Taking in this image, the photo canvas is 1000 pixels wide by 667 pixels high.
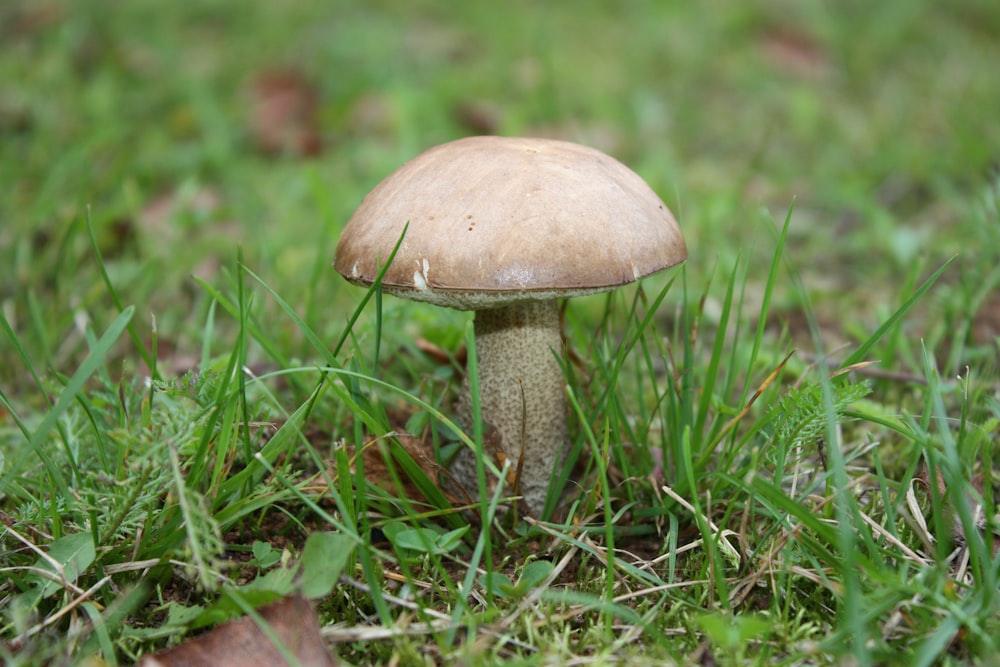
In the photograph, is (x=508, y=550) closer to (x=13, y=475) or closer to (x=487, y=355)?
(x=487, y=355)

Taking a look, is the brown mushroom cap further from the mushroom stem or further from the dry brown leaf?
the dry brown leaf

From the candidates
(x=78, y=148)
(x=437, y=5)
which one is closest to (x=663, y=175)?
(x=78, y=148)

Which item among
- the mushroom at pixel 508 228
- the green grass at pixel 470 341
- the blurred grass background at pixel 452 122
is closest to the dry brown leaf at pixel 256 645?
the green grass at pixel 470 341

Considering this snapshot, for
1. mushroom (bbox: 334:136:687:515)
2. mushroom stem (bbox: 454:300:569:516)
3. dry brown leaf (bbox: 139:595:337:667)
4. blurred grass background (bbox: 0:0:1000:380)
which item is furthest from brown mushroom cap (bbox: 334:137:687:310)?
blurred grass background (bbox: 0:0:1000:380)

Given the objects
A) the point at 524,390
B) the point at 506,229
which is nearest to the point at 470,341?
the point at 506,229

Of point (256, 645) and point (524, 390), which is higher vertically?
point (524, 390)

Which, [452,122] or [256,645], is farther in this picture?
[452,122]

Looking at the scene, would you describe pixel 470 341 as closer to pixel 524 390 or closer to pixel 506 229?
pixel 506 229
